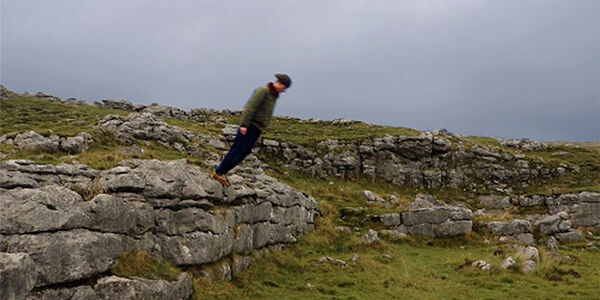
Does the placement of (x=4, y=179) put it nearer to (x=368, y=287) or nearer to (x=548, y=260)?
(x=368, y=287)

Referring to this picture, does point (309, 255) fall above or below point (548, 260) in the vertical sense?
below

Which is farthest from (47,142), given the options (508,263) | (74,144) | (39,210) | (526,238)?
(526,238)

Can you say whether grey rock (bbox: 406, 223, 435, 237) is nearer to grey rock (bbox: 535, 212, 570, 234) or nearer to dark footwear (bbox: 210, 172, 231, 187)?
grey rock (bbox: 535, 212, 570, 234)

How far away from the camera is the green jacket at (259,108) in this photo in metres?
15.1

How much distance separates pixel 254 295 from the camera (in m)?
16.5

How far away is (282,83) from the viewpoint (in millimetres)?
15484

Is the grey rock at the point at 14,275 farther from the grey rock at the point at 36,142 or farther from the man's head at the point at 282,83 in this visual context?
the grey rock at the point at 36,142

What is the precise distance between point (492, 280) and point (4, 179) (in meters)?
20.1

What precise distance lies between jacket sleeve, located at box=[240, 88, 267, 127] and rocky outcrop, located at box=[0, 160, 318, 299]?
3871mm

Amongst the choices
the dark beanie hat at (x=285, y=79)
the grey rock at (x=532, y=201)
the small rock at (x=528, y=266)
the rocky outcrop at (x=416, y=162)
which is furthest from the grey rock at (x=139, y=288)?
the grey rock at (x=532, y=201)

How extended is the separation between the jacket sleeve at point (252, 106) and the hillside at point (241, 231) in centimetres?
386

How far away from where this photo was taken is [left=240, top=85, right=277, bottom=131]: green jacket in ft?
49.6

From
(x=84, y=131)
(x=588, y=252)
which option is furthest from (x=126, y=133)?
(x=588, y=252)

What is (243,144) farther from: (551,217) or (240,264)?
(551,217)
